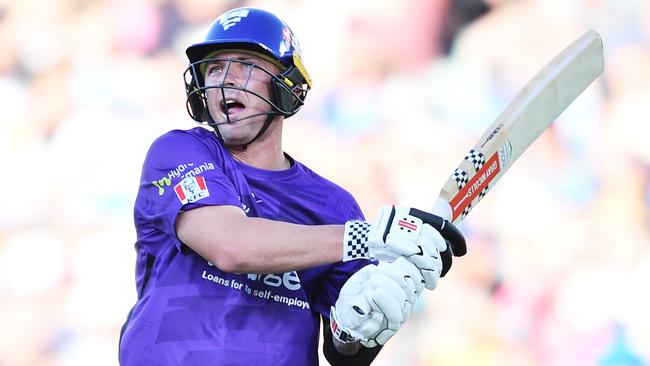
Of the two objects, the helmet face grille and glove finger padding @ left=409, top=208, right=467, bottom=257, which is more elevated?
glove finger padding @ left=409, top=208, right=467, bottom=257

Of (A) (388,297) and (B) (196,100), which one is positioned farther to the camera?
(B) (196,100)

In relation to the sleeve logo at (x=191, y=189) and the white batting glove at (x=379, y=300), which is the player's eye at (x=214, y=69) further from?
the white batting glove at (x=379, y=300)

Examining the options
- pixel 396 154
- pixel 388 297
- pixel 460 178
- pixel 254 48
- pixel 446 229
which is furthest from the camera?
pixel 396 154

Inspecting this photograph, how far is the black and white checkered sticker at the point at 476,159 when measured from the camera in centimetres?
238

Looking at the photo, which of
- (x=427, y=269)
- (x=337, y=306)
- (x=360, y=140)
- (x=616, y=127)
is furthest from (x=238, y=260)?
(x=616, y=127)

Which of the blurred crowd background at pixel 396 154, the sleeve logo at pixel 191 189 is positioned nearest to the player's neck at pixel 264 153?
the sleeve logo at pixel 191 189

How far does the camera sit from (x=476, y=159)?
2.38m

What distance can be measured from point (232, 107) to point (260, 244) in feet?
1.55

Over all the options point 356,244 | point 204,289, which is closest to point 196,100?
point 204,289

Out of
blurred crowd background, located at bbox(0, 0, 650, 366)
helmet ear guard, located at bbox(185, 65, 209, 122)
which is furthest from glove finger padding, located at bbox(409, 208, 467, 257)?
blurred crowd background, located at bbox(0, 0, 650, 366)

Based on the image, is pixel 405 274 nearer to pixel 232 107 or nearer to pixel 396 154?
pixel 232 107

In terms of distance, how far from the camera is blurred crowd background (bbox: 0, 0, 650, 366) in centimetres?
389

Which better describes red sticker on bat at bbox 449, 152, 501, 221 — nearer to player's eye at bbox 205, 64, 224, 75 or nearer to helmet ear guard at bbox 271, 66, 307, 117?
helmet ear guard at bbox 271, 66, 307, 117

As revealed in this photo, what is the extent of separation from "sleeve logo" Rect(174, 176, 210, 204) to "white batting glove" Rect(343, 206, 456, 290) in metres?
0.30
